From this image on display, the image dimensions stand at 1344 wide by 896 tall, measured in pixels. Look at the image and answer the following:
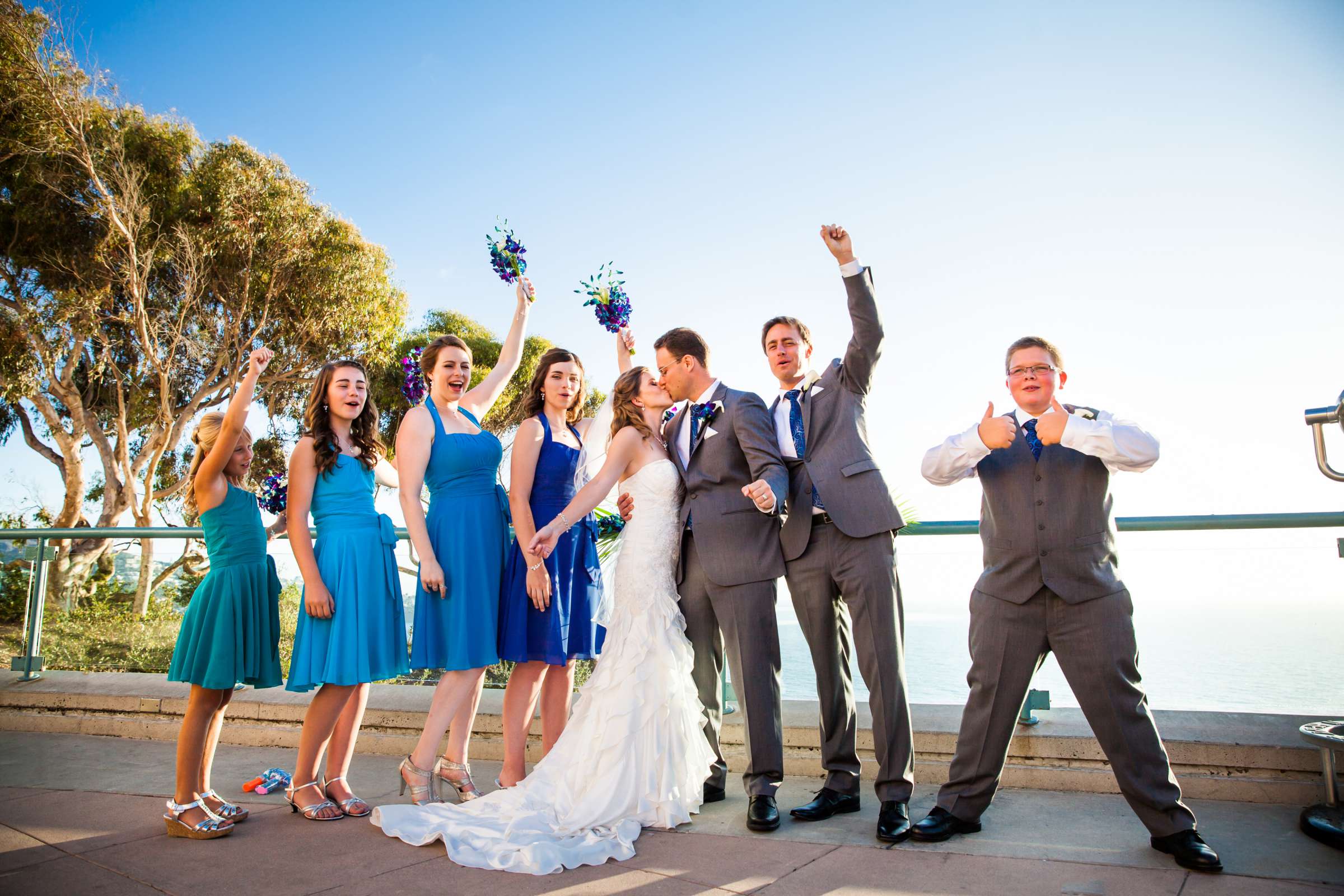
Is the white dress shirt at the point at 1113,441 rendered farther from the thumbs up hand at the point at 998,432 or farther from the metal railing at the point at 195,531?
the metal railing at the point at 195,531

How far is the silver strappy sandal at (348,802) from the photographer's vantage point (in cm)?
328

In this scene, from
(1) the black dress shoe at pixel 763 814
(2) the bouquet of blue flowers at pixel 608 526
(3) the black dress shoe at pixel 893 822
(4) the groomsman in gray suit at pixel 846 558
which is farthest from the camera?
(2) the bouquet of blue flowers at pixel 608 526

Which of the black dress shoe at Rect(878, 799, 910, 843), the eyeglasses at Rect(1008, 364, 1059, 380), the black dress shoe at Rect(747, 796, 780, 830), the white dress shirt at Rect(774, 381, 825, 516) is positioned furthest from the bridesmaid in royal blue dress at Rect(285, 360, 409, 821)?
the eyeglasses at Rect(1008, 364, 1059, 380)

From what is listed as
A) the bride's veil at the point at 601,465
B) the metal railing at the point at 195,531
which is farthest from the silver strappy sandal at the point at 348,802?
the metal railing at the point at 195,531

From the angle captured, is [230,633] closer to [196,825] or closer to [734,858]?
[196,825]

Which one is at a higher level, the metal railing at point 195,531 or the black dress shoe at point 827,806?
the metal railing at point 195,531

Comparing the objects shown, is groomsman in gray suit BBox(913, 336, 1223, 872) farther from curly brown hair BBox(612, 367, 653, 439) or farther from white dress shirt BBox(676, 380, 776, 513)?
curly brown hair BBox(612, 367, 653, 439)

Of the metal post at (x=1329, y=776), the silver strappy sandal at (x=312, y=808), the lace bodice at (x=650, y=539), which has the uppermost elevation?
the lace bodice at (x=650, y=539)

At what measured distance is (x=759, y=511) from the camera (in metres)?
3.29

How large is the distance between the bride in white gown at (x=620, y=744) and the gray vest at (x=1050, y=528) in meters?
1.29

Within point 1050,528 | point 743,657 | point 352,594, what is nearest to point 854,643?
point 743,657

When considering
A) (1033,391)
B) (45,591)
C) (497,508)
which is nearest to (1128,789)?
(1033,391)

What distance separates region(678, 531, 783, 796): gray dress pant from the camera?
313 cm

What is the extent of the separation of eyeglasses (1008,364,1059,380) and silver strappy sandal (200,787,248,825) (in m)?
3.43
